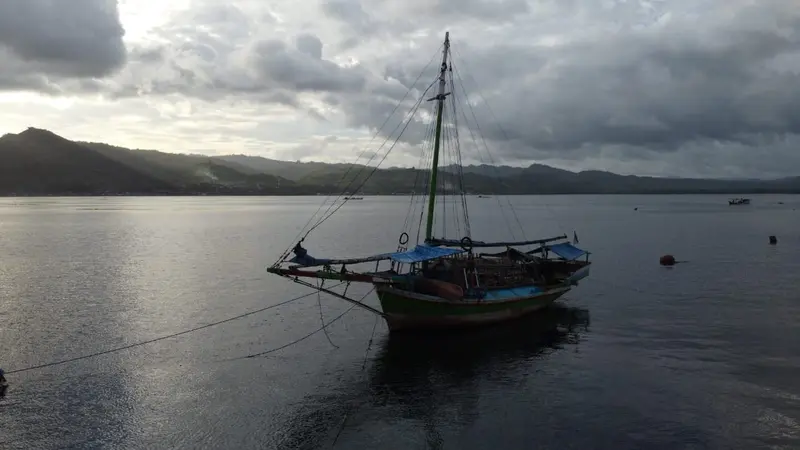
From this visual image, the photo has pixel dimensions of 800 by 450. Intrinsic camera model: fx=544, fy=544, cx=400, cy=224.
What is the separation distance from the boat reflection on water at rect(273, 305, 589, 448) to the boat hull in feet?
2.34

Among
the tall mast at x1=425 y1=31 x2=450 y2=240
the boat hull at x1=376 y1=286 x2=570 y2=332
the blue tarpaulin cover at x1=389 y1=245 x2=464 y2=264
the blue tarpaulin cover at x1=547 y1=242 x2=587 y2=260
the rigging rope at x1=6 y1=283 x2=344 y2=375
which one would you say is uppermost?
the tall mast at x1=425 y1=31 x2=450 y2=240

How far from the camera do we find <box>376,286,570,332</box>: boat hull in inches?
1228

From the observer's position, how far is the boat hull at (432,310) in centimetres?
3119

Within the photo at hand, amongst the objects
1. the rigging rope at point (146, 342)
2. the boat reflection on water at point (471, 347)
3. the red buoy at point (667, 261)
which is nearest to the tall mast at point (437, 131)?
the boat reflection on water at point (471, 347)

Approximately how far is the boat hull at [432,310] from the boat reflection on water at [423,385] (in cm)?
71

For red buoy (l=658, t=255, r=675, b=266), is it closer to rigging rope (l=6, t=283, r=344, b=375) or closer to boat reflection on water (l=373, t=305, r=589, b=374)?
boat reflection on water (l=373, t=305, r=589, b=374)

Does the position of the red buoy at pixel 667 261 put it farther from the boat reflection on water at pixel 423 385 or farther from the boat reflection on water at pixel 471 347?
the boat reflection on water at pixel 423 385

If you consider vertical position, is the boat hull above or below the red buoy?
above

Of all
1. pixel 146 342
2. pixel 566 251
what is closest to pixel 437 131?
pixel 566 251

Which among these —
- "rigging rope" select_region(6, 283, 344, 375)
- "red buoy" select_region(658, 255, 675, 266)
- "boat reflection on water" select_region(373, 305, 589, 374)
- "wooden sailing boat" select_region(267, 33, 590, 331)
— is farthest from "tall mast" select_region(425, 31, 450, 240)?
"red buoy" select_region(658, 255, 675, 266)

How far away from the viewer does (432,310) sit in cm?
3180

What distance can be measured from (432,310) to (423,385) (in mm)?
7038

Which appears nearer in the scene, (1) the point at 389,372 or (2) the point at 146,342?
(1) the point at 389,372

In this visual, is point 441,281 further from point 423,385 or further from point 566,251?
point 566,251
